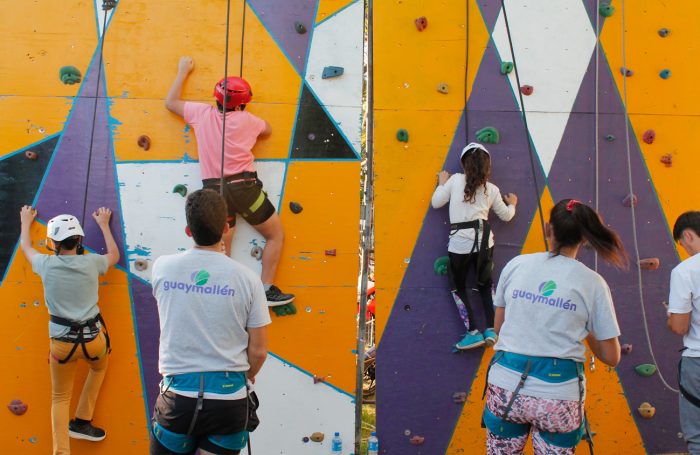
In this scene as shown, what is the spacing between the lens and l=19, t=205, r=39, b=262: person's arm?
3.52 metres

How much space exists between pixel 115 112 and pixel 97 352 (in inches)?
57.3

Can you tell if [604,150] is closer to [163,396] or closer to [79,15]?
[163,396]

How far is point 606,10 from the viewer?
12.8 feet

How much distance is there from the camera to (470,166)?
3.62 metres

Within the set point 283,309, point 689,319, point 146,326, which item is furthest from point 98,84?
point 689,319

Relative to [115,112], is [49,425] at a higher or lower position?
lower

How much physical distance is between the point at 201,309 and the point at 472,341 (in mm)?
2048

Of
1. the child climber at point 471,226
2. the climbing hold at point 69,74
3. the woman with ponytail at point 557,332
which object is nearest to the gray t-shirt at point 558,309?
the woman with ponytail at point 557,332

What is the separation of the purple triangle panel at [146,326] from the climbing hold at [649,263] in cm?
312

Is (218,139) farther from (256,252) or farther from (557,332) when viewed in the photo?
(557,332)

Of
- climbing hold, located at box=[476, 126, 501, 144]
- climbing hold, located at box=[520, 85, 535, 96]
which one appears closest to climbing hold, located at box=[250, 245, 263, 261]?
climbing hold, located at box=[476, 126, 501, 144]

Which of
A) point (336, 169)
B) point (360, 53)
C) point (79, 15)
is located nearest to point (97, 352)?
point (336, 169)

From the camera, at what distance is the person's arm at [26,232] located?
3.52 metres

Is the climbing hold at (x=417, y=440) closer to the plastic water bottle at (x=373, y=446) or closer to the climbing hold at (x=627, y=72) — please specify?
the plastic water bottle at (x=373, y=446)
